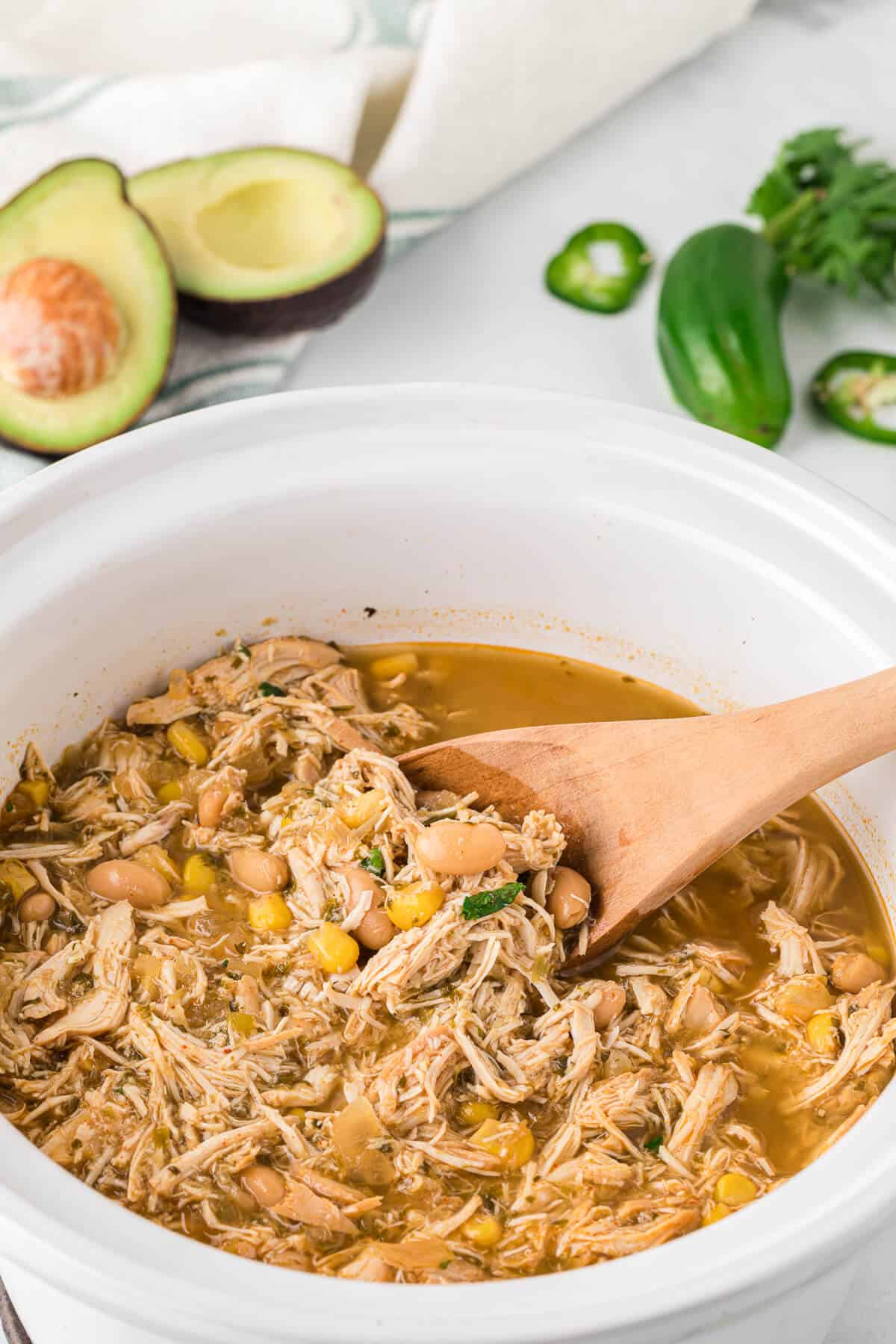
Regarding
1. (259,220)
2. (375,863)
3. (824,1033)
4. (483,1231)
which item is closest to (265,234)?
(259,220)

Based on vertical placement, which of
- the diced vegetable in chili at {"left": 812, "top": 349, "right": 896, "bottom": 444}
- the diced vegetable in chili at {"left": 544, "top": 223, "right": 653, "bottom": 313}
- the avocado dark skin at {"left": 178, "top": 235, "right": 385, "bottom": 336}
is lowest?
the diced vegetable in chili at {"left": 812, "top": 349, "right": 896, "bottom": 444}

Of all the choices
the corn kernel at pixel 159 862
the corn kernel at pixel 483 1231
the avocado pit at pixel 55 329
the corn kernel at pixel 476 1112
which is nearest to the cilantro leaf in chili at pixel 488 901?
the corn kernel at pixel 476 1112

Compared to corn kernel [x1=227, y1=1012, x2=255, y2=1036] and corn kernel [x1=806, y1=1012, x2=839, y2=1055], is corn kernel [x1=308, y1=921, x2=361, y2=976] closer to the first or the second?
corn kernel [x1=227, y1=1012, x2=255, y2=1036]

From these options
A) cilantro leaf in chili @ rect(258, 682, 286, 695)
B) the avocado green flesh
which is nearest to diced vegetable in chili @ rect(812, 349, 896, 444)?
the avocado green flesh

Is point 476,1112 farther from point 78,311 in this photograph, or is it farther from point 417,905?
point 78,311

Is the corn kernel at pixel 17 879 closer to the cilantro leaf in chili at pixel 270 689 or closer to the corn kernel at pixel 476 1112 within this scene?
the cilantro leaf in chili at pixel 270 689
